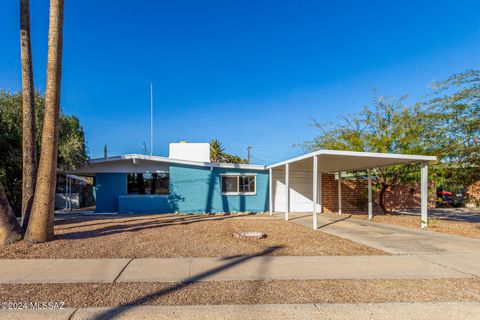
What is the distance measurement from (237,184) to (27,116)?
33.3 feet

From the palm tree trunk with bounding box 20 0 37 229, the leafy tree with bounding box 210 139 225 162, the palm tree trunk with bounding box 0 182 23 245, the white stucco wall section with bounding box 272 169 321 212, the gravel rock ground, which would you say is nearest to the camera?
the gravel rock ground

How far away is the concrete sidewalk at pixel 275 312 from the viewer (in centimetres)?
375

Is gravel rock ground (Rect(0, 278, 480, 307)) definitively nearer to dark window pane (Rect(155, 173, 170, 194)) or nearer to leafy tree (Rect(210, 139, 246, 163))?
dark window pane (Rect(155, 173, 170, 194))

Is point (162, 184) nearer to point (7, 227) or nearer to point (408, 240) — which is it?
point (7, 227)

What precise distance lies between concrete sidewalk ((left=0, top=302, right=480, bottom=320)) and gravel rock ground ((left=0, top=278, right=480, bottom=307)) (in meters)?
0.17

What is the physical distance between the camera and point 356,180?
1911 centimetres

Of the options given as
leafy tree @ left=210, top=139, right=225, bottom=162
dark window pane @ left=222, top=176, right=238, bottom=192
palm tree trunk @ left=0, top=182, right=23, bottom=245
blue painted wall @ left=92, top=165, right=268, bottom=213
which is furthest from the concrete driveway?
leafy tree @ left=210, top=139, right=225, bottom=162

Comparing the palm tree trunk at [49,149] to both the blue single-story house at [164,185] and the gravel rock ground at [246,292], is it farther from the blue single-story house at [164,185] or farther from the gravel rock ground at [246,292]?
the blue single-story house at [164,185]

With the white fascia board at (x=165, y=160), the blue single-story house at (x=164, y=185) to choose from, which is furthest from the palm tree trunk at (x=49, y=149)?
the blue single-story house at (x=164, y=185)

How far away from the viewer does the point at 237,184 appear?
16906mm

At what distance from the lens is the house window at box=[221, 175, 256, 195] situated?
1683 centimetres

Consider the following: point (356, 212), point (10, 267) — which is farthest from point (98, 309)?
point (356, 212)

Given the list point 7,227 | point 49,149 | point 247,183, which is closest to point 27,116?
point 49,149

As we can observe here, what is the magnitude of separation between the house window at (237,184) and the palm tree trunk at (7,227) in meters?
10.1
